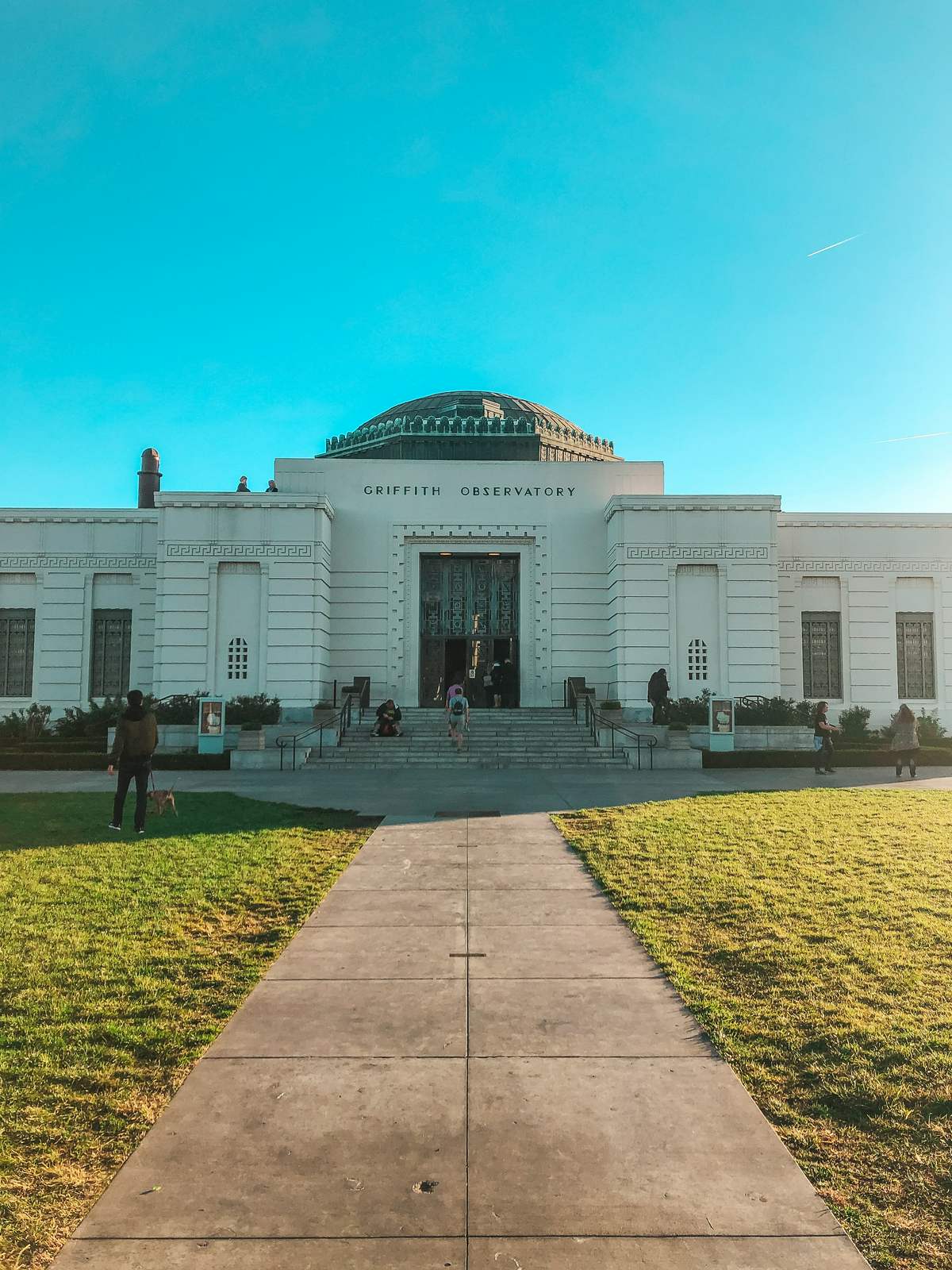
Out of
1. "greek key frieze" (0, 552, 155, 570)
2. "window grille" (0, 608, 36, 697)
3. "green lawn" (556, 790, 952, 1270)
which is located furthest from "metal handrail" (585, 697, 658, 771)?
"window grille" (0, 608, 36, 697)

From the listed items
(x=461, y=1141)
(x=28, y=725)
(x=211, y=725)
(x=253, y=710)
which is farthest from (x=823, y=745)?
(x=28, y=725)

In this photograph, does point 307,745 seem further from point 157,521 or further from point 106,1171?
point 106,1171

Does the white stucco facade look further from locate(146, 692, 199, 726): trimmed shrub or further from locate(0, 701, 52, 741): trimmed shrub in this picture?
locate(146, 692, 199, 726): trimmed shrub

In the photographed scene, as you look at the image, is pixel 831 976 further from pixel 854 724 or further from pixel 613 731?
pixel 854 724

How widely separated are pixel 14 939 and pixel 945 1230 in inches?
231

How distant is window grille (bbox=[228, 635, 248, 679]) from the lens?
86.2 feet

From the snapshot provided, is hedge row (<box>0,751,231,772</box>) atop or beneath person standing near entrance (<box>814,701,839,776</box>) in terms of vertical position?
beneath

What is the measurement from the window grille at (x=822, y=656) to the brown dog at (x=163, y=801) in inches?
853

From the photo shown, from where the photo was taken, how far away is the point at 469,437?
103 ft

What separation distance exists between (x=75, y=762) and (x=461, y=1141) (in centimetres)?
1868

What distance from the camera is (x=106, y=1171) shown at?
11.0 feet

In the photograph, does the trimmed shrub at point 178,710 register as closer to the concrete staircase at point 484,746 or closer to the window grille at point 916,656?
the concrete staircase at point 484,746

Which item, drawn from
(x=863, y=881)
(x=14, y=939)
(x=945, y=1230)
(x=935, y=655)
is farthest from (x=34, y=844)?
(x=935, y=655)

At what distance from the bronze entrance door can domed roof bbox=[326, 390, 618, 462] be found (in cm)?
452
